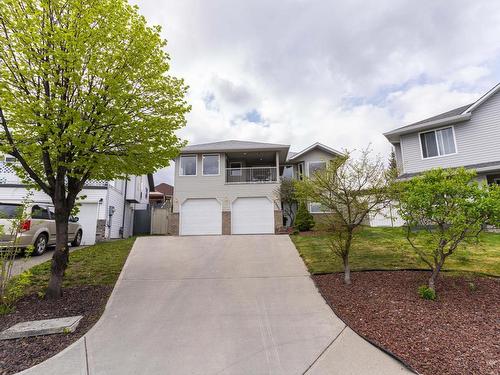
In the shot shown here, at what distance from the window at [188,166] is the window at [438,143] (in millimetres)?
13468

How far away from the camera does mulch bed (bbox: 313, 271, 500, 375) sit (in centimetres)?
347

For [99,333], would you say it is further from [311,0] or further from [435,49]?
[435,49]

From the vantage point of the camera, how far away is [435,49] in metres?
10.6

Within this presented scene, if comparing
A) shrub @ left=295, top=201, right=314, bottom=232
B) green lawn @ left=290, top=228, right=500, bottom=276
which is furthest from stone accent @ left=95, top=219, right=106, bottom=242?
shrub @ left=295, top=201, right=314, bottom=232

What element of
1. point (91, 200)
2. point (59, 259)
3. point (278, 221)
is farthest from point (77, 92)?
point (278, 221)

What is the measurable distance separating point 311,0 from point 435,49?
17.9 ft

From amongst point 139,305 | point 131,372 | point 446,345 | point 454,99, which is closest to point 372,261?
point 446,345

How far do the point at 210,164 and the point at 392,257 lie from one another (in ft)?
40.8

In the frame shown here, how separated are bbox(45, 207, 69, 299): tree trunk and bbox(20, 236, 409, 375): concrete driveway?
1190mm

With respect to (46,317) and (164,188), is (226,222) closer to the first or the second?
(46,317)

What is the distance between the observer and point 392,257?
8.41 meters

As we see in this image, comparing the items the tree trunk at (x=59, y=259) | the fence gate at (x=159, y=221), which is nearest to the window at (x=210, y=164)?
the fence gate at (x=159, y=221)

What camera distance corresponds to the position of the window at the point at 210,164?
18.0 meters

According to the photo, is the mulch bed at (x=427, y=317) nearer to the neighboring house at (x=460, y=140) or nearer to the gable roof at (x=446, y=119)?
the neighboring house at (x=460, y=140)
